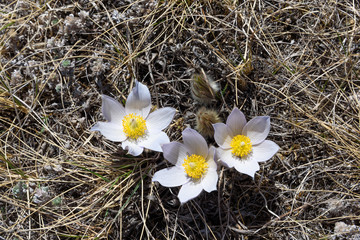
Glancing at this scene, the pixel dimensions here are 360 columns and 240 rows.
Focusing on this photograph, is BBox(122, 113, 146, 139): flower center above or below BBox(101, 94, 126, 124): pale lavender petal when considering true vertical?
below

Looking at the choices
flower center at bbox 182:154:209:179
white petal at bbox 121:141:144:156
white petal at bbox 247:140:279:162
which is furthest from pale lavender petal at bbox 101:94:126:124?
white petal at bbox 247:140:279:162

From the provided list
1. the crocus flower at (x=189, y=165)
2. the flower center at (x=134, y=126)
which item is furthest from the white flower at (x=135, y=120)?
the crocus flower at (x=189, y=165)

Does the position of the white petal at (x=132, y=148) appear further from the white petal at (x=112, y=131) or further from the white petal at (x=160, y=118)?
the white petal at (x=160, y=118)

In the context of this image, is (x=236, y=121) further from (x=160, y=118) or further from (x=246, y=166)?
(x=160, y=118)

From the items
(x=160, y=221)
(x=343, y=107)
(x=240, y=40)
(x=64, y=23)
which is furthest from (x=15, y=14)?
(x=343, y=107)

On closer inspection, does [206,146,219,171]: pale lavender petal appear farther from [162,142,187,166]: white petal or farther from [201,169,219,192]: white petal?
[162,142,187,166]: white petal

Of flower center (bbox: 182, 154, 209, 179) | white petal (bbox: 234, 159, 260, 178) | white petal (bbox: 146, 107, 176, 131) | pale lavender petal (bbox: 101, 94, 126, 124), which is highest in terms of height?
pale lavender petal (bbox: 101, 94, 126, 124)
